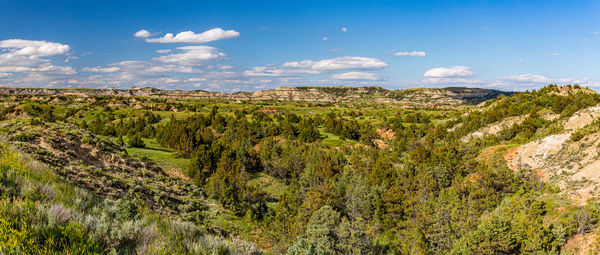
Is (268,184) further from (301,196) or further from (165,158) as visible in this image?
(165,158)

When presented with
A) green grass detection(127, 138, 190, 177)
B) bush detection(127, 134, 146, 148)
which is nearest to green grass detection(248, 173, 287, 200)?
green grass detection(127, 138, 190, 177)

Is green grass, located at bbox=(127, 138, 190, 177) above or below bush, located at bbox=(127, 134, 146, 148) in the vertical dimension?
below

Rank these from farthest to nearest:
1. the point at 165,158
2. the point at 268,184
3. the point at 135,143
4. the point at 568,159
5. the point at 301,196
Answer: the point at 135,143, the point at 268,184, the point at 165,158, the point at 301,196, the point at 568,159

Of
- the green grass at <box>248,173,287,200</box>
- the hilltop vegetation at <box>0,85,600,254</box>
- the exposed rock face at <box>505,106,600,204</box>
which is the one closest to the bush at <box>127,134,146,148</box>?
the hilltop vegetation at <box>0,85,600,254</box>

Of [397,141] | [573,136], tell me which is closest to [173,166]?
[397,141]

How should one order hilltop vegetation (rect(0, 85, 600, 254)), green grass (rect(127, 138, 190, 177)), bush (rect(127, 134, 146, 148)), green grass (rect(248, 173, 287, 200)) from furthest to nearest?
bush (rect(127, 134, 146, 148)) → green grass (rect(248, 173, 287, 200)) → green grass (rect(127, 138, 190, 177)) → hilltop vegetation (rect(0, 85, 600, 254))

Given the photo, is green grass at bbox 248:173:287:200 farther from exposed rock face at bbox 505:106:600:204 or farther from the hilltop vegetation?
exposed rock face at bbox 505:106:600:204

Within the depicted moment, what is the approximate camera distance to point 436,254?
1952 centimetres

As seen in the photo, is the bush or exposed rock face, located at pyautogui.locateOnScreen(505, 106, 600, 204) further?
the bush

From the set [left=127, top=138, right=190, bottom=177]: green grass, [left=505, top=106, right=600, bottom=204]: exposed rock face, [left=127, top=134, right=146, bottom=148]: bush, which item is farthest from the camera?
[left=127, top=134, right=146, bottom=148]: bush

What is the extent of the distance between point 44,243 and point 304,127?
179ft

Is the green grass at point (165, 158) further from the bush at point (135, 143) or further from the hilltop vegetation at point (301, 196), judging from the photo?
the bush at point (135, 143)

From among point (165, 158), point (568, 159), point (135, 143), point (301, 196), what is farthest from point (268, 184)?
point (568, 159)

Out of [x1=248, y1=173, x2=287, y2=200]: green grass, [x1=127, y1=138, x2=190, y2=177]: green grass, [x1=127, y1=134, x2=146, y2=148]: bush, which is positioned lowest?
[x1=248, y1=173, x2=287, y2=200]: green grass
